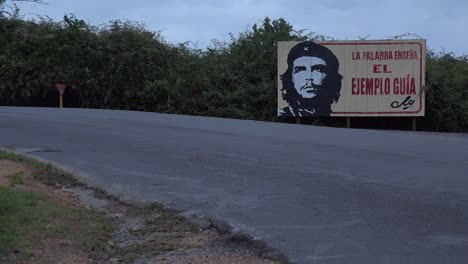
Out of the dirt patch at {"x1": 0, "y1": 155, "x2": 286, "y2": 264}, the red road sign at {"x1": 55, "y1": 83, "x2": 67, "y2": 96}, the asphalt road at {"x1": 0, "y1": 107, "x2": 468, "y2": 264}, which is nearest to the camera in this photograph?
the dirt patch at {"x1": 0, "y1": 155, "x2": 286, "y2": 264}

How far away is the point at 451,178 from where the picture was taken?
1084cm

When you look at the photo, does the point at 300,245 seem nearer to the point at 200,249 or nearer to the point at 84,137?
the point at 200,249

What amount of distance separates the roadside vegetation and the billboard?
5.46 feet

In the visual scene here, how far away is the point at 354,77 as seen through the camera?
24078 millimetres

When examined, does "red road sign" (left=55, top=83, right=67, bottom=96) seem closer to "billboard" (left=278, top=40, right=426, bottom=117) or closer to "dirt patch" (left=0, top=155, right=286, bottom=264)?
"billboard" (left=278, top=40, right=426, bottom=117)

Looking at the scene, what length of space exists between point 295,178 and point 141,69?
19.2 metres

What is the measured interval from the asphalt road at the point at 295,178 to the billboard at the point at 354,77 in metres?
5.37

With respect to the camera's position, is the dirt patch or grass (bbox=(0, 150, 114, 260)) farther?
grass (bbox=(0, 150, 114, 260))

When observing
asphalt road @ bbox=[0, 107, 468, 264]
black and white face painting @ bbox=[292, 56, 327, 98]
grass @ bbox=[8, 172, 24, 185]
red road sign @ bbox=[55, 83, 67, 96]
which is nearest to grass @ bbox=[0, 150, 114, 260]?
grass @ bbox=[8, 172, 24, 185]

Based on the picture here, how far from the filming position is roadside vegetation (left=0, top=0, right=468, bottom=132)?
26625mm

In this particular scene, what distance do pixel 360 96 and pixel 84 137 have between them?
1203 centimetres

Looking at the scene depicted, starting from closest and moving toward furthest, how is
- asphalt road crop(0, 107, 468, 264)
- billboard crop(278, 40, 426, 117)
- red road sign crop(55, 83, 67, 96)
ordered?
asphalt road crop(0, 107, 468, 264), billboard crop(278, 40, 426, 117), red road sign crop(55, 83, 67, 96)

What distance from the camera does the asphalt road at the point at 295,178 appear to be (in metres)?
7.14

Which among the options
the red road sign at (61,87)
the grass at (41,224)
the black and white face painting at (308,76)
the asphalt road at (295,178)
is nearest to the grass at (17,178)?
the grass at (41,224)
